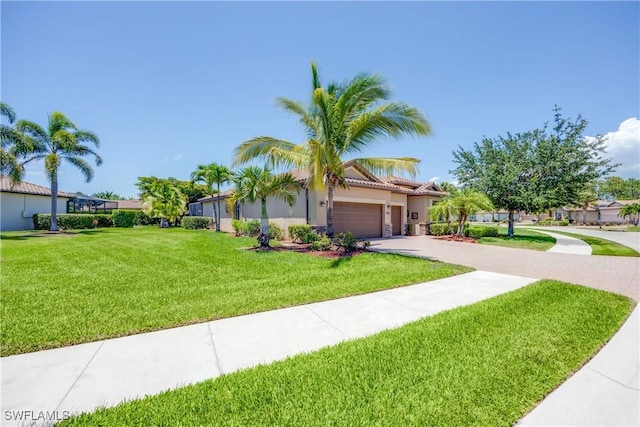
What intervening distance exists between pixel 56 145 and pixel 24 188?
25.1 ft

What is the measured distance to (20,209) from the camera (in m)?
23.8

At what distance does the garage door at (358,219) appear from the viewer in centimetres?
1700

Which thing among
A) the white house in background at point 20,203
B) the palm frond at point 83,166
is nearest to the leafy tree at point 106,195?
the white house in background at point 20,203

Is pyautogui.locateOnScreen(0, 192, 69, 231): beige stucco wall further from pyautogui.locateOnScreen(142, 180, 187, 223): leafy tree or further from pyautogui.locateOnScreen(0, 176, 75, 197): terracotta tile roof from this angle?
pyautogui.locateOnScreen(142, 180, 187, 223): leafy tree

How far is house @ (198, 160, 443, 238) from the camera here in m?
15.5

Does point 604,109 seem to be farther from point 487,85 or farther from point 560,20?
point 560,20

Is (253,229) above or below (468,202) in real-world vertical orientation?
below

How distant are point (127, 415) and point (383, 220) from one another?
1802cm

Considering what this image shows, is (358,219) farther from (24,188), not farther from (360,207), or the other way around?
(24,188)

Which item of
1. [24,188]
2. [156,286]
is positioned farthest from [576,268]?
[24,188]

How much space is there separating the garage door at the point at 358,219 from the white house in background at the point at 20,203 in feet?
83.4

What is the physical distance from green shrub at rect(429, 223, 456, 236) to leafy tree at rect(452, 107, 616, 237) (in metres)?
3.49

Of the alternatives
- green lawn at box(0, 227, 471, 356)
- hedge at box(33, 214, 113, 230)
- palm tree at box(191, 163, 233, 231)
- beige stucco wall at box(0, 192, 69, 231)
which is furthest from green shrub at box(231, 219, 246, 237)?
beige stucco wall at box(0, 192, 69, 231)

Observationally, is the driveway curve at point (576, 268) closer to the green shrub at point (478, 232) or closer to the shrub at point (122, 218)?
the green shrub at point (478, 232)
